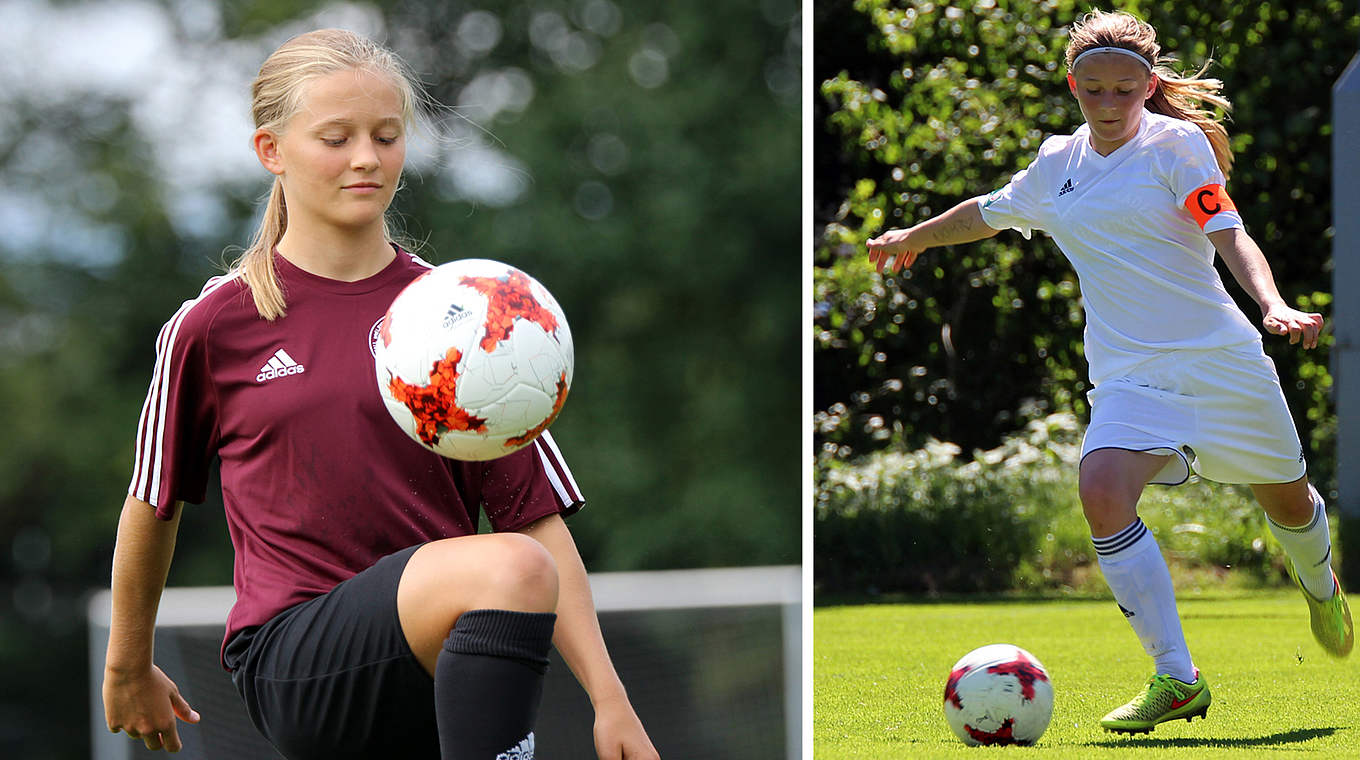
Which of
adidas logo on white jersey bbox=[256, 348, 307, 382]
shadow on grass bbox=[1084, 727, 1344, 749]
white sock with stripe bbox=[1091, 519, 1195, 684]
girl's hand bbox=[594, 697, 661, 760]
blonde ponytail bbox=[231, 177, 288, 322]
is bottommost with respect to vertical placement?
shadow on grass bbox=[1084, 727, 1344, 749]

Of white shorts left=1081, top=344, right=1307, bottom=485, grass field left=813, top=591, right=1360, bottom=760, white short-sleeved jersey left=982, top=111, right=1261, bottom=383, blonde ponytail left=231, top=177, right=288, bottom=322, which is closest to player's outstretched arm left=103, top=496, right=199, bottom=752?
blonde ponytail left=231, top=177, right=288, bottom=322

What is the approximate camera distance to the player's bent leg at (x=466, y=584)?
7.30ft

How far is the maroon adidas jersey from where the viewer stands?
2.59 m

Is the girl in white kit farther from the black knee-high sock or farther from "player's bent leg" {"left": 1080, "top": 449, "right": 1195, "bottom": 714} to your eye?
the black knee-high sock

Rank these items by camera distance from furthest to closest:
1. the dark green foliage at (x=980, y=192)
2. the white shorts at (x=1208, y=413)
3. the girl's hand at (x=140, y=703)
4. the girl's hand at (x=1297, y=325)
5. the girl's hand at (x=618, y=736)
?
the dark green foliage at (x=980, y=192), the white shorts at (x=1208, y=413), the girl's hand at (x=1297, y=325), the girl's hand at (x=140, y=703), the girl's hand at (x=618, y=736)

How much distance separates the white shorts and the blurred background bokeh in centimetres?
826

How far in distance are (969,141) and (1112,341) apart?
3674mm

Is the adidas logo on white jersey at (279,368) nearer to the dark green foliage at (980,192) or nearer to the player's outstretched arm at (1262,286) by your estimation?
the player's outstretched arm at (1262,286)

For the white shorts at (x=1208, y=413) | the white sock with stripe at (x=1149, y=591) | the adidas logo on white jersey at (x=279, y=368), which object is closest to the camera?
the adidas logo on white jersey at (x=279, y=368)

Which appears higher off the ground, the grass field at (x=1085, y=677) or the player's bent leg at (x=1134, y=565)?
the player's bent leg at (x=1134, y=565)

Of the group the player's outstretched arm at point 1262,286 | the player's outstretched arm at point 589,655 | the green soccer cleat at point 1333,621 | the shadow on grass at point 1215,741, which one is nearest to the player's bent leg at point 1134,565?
the shadow on grass at point 1215,741

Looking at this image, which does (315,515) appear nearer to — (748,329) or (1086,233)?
(1086,233)

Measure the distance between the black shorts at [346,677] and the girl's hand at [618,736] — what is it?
260 millimetres

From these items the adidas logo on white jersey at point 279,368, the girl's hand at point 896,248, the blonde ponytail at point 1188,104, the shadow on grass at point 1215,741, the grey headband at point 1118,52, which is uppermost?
the grey headband at point 1118,52
